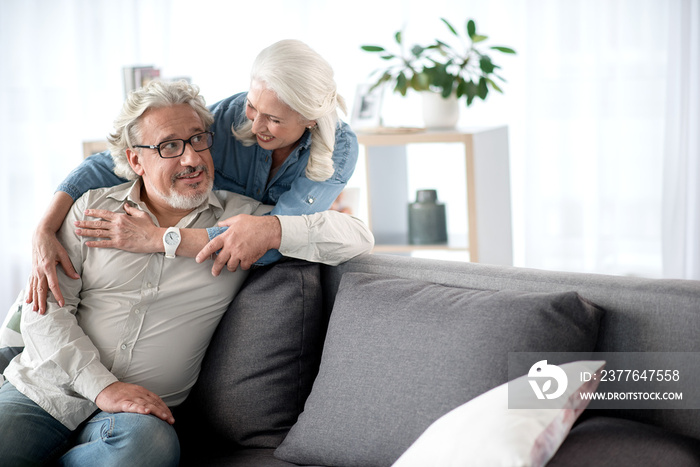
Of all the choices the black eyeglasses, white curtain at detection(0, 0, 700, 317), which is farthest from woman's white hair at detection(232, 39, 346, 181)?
white curtain at detection(0, 0, 700, 317)

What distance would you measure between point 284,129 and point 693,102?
105 inches

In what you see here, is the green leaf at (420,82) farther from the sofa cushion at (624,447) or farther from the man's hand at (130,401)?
the sofa cushion at (624,447)

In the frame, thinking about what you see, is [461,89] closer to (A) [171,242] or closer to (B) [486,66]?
Result: (B) [486,66]

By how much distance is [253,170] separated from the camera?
2020mm

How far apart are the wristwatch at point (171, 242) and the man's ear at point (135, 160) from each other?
0.89ft

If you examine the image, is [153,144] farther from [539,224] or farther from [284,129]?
[539,224]

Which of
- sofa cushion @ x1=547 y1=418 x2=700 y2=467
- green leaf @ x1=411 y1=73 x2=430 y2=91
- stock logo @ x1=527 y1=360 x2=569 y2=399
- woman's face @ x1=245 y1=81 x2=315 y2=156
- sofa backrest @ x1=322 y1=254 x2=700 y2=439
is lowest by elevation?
sofa cushion @ x1=547 y1=418 x2=700 y2=467

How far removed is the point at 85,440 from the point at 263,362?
0.44 metres

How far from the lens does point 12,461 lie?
149cm

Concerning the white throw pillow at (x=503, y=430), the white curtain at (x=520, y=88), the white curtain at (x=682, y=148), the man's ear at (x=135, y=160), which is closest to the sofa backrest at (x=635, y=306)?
the white throw pillow at (x=503, y=430)

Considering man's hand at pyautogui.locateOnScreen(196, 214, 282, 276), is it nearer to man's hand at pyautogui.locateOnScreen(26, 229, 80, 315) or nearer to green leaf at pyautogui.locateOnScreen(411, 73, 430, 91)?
man's hand at pyautogui.locateOnScreen(26, 229, 80, 315)

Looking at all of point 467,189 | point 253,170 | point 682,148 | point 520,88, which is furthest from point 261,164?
point 682,148

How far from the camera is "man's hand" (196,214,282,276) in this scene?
1695mm

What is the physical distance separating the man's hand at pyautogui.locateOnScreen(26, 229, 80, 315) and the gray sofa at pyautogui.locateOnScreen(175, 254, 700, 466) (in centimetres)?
41
